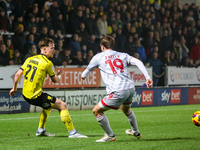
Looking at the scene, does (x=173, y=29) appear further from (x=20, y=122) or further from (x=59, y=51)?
(x=20, y=122)

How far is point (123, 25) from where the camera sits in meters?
16.1

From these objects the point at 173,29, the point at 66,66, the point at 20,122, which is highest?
the point at 173,29

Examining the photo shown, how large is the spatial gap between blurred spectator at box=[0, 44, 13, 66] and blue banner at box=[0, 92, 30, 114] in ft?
3.70

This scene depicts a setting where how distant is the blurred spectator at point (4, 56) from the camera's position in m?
12.0

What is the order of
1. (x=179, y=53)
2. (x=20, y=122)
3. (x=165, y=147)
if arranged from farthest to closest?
(x=179, y=53) < (x=20, y=122) < (x=165, y=147)

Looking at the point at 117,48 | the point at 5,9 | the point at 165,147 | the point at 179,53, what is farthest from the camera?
the point at 179,53

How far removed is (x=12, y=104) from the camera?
12.1 metres

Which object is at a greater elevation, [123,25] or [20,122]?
[123,25]

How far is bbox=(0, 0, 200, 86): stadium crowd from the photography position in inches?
500

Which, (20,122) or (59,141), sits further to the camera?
(20,122)

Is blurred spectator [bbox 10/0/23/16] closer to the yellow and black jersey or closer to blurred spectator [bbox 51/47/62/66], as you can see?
blurred spectator [bbox 51/47/62/66]

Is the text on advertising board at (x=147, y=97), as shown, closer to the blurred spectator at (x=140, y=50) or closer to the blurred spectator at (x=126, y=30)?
the blurred spectator at (x=140, y=50)

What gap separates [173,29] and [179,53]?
1471mm

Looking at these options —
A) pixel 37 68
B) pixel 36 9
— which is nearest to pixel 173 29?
pixel 36 9
